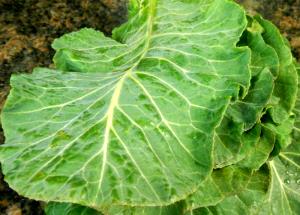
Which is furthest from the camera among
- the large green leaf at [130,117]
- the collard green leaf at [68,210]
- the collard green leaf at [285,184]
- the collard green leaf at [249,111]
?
the collard green leaf at [285,184]

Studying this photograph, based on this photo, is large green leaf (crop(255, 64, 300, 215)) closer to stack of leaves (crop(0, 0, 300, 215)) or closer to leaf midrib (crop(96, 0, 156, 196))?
stack of leaves (crop(0, 0, 300, 215))

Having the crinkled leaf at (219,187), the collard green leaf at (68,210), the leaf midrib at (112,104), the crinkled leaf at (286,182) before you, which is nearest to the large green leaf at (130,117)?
the leaf midrib at (112,104)

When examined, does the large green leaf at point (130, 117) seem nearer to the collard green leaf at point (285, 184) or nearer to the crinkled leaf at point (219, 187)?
the crinkled leaf at point (219, 187)

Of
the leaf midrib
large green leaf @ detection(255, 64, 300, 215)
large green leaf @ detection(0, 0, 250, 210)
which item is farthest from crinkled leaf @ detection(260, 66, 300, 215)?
the leaf midrib

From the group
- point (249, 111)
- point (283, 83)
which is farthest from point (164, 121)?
point (283, 83)

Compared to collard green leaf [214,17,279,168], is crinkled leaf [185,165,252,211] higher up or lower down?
lower down

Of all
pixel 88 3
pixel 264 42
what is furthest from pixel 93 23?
pixel 264 42

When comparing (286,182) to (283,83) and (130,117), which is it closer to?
(283,83)
